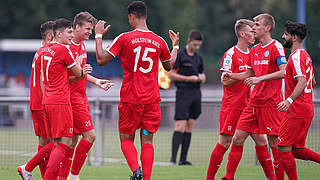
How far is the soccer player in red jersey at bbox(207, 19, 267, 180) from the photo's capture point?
367 inches

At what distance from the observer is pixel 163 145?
17125 millimetres

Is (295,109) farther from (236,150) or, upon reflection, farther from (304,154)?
(236,150)

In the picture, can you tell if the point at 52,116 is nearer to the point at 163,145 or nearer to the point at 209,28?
the point at 163,145

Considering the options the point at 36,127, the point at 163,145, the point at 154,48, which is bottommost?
the point at 163,145

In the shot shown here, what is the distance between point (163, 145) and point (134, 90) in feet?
29.7

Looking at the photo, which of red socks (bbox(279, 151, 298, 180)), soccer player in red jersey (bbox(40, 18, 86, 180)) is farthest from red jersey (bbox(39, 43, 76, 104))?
red socks (bbox(279, 151, 298, 180))

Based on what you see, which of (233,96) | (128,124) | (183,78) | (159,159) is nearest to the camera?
(128,124)

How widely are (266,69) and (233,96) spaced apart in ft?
2.66

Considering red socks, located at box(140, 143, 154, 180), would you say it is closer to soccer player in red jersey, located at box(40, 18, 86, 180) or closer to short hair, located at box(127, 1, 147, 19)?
soccer player in red jersey, located at box(40, 18, 86, 180)

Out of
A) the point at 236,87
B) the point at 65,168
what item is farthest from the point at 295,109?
the point at 65,168

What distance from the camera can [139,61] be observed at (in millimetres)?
8156

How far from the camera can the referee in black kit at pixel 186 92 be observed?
12906mm

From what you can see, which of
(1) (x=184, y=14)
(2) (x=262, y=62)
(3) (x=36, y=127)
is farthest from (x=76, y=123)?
(1) (x=184, y=14)

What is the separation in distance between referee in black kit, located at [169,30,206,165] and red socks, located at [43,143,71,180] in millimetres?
4922
